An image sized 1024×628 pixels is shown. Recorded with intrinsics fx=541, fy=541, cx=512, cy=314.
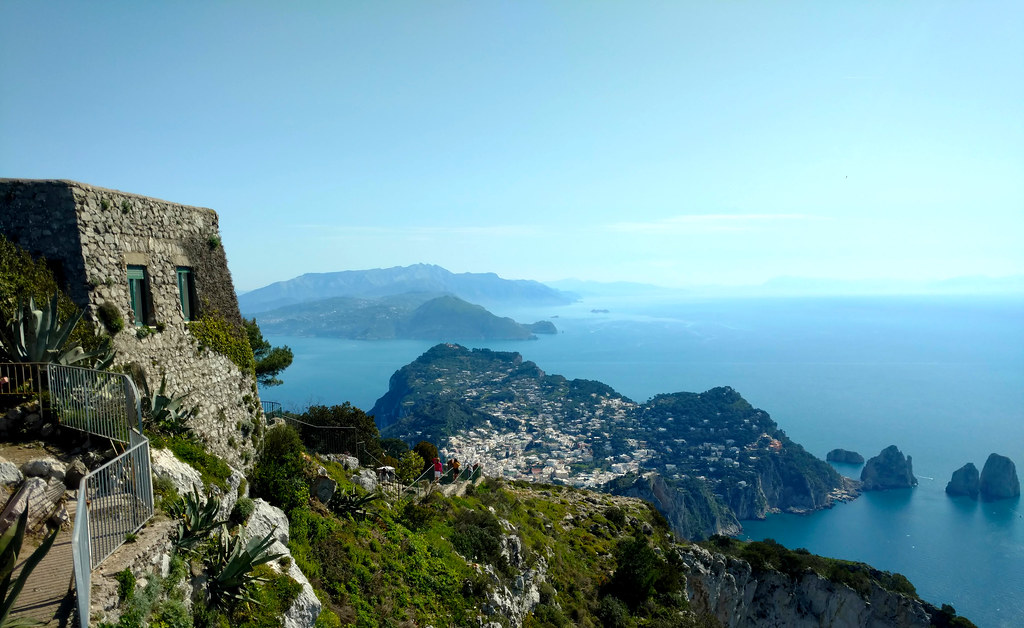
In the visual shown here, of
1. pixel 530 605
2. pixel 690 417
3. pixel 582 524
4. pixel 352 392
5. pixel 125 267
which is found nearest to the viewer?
pixel 125 267

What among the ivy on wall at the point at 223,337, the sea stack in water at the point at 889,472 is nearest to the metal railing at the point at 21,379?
the ivy on wall at the point at 223,337

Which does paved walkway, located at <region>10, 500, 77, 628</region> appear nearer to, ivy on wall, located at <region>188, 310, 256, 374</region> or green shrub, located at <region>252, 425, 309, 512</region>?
green shrub, located at <region>252, 425, 309, 512</region>

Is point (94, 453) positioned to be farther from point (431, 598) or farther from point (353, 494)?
point (431, 598)

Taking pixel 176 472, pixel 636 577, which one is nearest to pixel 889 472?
pixel 636 577

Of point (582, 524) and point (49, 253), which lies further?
point (582, 524)

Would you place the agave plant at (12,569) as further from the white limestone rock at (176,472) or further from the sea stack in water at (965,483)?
the sea stack in water at (965,483)

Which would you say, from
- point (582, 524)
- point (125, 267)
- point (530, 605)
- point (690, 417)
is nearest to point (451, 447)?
point (690, 417)

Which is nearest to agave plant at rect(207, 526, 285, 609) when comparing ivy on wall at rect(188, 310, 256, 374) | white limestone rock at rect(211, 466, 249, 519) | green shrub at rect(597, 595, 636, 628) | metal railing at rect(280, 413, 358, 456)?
white limestone rock at rect(211, 466, 249, 519)
